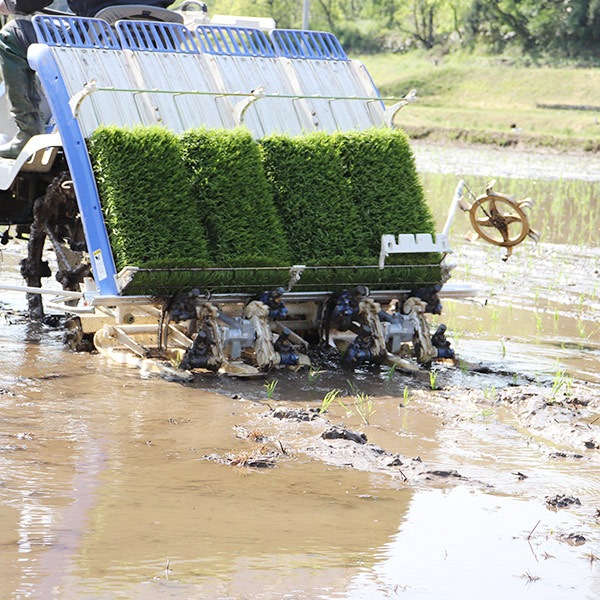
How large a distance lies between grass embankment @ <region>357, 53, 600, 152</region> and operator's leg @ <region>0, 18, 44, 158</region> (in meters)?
27.3

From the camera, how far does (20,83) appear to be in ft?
32.3

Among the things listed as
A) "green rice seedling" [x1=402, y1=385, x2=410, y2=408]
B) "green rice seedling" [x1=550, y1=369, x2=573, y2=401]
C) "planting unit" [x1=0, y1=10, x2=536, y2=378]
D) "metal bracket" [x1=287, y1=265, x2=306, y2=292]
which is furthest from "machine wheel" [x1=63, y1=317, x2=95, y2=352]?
"green rice seedling" [x1=550, y1=369, x2=573, y2=401]

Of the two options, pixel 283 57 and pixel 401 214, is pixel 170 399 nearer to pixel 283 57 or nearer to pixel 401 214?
pixel 401 214

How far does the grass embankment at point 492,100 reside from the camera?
38156 mm

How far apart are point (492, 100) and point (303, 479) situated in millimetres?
48769

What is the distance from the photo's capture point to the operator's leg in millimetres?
9664

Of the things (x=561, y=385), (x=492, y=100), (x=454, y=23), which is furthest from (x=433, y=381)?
(x=454, y=23)

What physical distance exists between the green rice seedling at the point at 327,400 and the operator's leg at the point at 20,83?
12.0 feet

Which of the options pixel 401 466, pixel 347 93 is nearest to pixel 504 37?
pixel 347 93

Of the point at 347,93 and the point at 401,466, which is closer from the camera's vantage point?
the point at 401,466

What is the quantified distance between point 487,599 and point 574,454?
224 centimetres

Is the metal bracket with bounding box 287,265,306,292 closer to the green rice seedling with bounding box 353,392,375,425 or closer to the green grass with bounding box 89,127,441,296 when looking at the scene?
the green grass with bounding box 89,127,441,296

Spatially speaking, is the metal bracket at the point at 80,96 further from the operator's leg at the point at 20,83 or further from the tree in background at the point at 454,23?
the tree in background at the point at 454,23

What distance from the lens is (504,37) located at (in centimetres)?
6781
